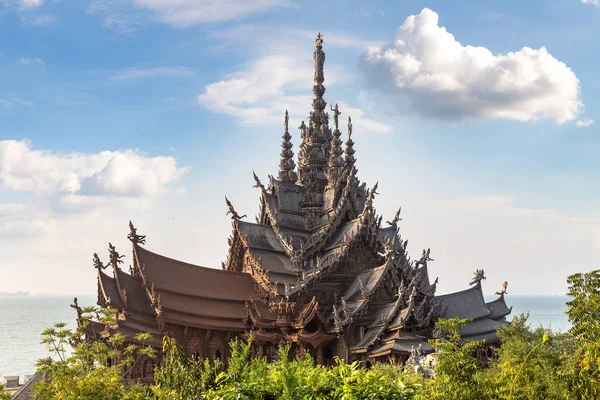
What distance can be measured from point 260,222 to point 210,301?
7434 mm

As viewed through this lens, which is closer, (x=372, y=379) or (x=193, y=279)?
(x=372, y=379)

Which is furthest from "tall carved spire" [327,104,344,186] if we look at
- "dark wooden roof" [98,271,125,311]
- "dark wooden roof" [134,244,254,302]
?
"dark wooden roof" [98,271,125,311]

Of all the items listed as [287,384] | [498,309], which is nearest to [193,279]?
[498,309]

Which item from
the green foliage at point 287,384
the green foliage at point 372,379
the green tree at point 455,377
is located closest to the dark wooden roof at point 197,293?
the green foliage at point 372,379

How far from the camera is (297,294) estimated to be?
1205 inches

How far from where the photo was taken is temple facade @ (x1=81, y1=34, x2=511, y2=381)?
28.8 m

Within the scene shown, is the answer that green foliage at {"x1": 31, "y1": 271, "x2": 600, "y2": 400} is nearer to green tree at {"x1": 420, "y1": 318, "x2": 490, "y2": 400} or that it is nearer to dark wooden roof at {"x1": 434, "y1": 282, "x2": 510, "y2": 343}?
green tree at {"x1": 420, "y1": 318, "x2": 490, "y2": 400}

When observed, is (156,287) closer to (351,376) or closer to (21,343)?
(351,376)

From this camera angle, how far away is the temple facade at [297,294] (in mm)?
28828

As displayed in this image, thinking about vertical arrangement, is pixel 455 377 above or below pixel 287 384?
below

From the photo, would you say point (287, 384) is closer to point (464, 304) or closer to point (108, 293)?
point (108, 293)

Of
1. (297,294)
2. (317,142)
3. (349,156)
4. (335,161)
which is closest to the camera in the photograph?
(297,294)

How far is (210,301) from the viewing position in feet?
101

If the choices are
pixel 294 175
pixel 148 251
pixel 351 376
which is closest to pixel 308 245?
pixel 148 251
